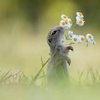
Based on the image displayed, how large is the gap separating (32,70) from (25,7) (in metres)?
5.72

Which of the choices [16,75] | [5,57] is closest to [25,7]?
[5,57]

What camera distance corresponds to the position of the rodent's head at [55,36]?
5.39m

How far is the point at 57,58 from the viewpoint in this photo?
5.23 m

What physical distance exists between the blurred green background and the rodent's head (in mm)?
3893

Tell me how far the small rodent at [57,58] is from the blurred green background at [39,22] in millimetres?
3935

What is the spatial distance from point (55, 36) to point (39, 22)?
708cm

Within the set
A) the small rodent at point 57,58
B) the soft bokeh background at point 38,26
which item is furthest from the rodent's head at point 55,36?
the soft bokeh background at point 38,26

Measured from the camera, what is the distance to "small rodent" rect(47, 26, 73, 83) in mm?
5141

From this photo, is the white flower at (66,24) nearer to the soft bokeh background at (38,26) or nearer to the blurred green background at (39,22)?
the soft bokeh background at (38,26)

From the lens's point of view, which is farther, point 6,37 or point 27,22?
point 27,22

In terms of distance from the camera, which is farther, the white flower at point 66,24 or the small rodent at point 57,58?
the white flower at point 66,24

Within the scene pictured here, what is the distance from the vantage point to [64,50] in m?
5.32

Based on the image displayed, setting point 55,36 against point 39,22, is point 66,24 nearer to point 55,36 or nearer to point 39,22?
point 55,36

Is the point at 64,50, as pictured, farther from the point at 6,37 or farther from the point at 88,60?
the point at 6,37
